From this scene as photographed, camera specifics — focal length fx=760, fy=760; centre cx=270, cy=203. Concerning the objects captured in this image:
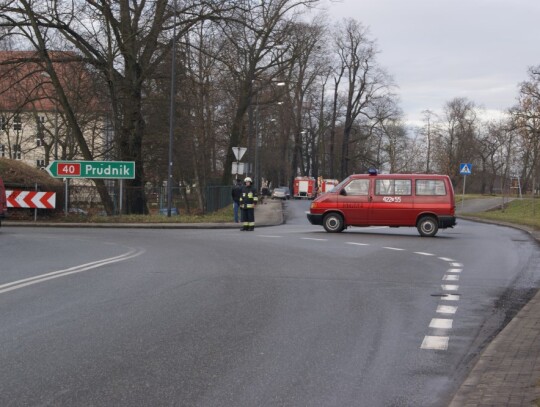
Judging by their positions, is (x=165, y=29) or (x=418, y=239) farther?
(x=165, y=29)

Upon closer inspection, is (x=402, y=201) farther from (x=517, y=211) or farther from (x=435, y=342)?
(x=517, y=211)

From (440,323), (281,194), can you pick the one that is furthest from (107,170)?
(281,194)

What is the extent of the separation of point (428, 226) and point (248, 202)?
6016 millimetres

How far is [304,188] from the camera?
8356 cm

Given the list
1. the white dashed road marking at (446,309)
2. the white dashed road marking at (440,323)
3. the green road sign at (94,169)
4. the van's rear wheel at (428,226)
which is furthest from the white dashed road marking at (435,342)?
the green road sign at (94,169)

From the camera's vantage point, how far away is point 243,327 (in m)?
7.96

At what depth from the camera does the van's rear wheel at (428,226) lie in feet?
77.9

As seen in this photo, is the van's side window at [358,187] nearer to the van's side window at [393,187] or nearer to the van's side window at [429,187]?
the van's side window at [393,187]

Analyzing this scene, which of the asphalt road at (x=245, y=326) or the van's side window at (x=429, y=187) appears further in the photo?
the van's side window at (x=429, y=187)

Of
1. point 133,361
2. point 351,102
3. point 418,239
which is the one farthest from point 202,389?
point 351,102

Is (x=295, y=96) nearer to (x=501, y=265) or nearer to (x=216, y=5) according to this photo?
(x=216, y=5)

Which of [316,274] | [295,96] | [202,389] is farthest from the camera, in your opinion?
[295,96]

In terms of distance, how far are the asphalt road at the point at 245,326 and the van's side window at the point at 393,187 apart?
7.79 metres

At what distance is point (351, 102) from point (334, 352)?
71.5 m
